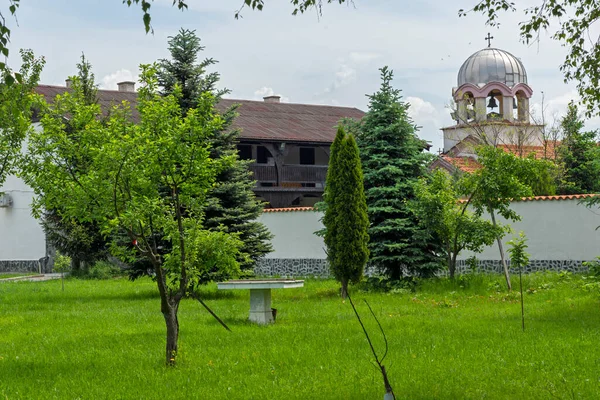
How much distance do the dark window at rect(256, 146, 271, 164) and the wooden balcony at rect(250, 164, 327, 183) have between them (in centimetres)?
205

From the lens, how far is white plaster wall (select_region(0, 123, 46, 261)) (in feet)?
115

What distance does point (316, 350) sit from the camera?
1069 centimetres

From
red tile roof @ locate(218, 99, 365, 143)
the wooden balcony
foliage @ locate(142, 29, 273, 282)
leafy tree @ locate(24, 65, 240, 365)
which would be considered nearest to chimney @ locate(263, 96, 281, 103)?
red tile roof @ locate(218, 99, 365, 143)

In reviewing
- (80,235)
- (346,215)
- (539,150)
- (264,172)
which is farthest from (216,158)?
(539,150)

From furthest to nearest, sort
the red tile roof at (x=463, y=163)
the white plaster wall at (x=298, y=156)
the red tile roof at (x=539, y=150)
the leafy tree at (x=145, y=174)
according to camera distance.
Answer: the white plaster wall at (x=298, y=156), the red tile roof at (x=539, y=150), the red tile roof at (x=463, y=163), the leafy tree at (x=145, y=174)

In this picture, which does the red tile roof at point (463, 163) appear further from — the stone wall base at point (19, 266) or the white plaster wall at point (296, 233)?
the stone wall base at point (19, 266)

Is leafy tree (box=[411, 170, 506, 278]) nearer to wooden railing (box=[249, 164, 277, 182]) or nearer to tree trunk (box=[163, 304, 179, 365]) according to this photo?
tree trunk (box=[163, 304, 179, 365])

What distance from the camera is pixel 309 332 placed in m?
12.4

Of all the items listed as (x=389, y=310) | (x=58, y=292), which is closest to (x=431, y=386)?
(x=389, y=310)

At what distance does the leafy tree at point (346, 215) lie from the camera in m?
18.2

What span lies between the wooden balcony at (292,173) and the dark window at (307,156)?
182cm

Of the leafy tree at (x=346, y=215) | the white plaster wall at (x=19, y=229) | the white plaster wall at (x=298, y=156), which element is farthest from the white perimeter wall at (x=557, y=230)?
the white plaster wall at (x=19, y=229)

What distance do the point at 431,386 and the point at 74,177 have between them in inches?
200

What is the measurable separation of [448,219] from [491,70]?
26832mm
